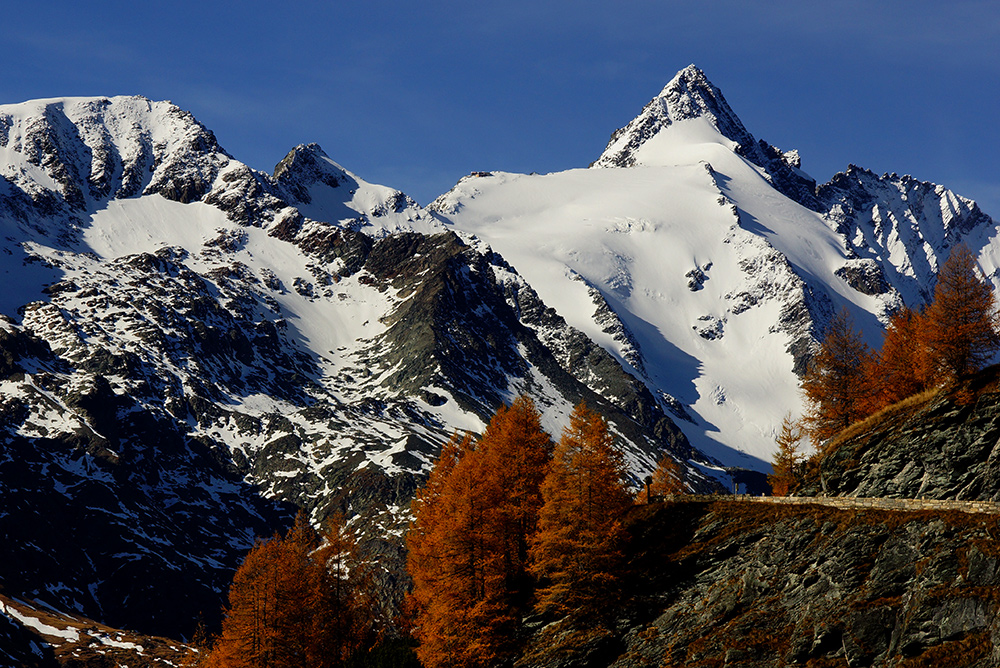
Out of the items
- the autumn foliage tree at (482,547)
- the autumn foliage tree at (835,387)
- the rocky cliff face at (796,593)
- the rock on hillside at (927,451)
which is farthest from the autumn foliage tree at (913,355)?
the autumn foliage tree at (482,547)

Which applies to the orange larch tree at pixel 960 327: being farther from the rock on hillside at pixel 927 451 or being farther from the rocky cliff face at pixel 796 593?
the rocky cliff face at pixel 796 593

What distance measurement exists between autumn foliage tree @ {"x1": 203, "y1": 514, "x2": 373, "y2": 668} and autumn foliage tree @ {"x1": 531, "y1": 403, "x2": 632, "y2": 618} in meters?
21.0

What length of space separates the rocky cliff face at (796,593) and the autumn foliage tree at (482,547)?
3.39m

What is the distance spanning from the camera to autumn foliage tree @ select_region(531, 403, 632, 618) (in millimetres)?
56844

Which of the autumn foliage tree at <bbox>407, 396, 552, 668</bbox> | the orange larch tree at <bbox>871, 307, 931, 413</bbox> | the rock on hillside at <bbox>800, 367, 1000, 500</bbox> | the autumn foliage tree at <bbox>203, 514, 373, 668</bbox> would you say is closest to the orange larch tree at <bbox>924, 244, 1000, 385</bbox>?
the rock on hillside at <bbox>800, 367, 1000, 500</bbox>

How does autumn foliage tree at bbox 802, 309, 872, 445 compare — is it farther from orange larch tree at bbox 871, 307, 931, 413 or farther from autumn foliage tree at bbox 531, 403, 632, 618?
autumn foliage tree at bbox 531, 403, 632, 618

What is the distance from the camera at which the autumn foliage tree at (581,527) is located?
186 feet

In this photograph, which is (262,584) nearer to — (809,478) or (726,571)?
(726,571)

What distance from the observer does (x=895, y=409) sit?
55625 mm

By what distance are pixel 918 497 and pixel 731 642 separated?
485 inches

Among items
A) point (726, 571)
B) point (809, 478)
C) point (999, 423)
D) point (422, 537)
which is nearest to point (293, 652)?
point (422, 537)

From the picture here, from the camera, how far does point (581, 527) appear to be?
57.7m

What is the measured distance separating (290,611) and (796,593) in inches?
1512

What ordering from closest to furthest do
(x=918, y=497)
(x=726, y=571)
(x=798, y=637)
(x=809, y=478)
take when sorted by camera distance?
(x=798, y=637)
(x=918, y=497)
(x=726, y=571)
(x=809, y=478)
